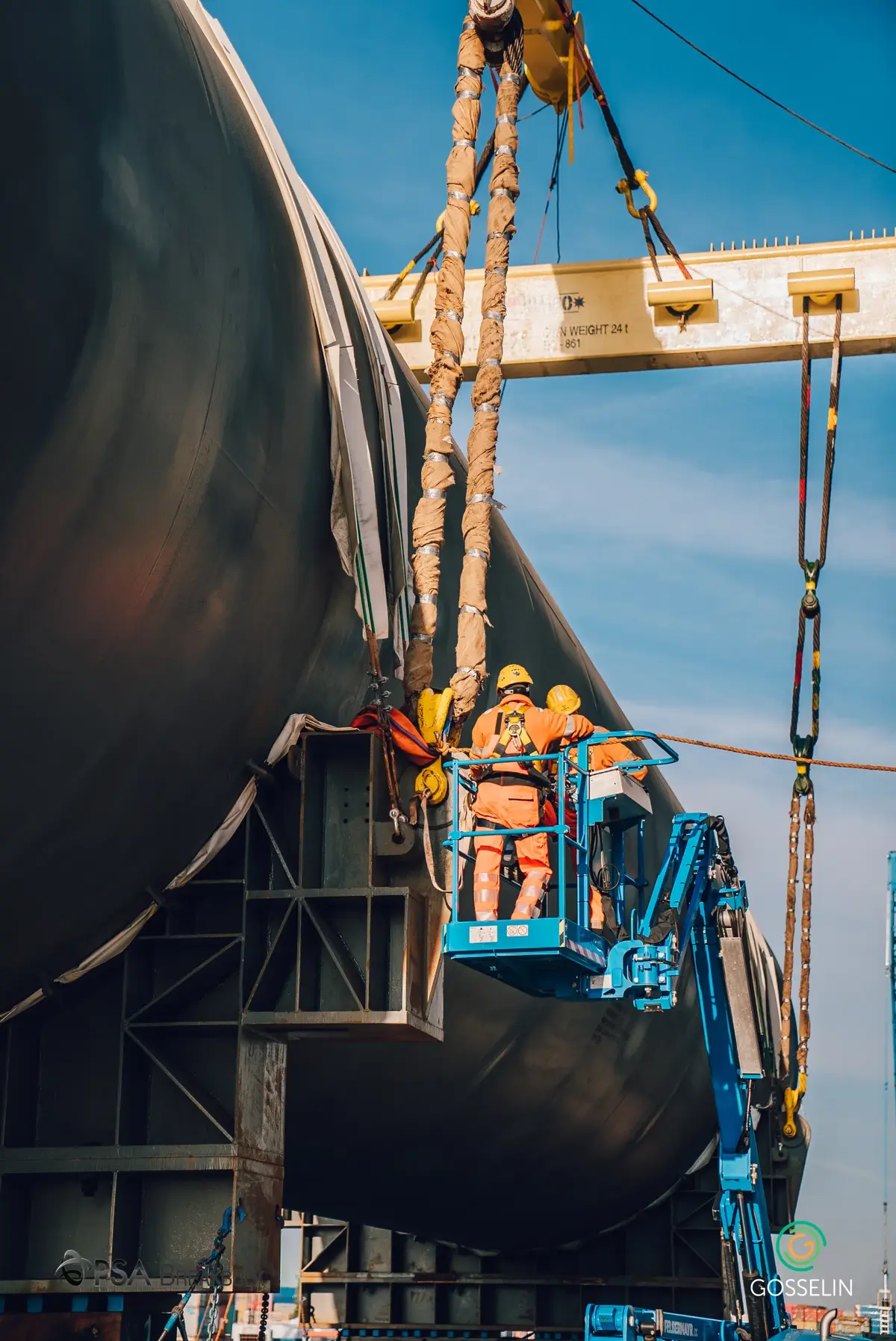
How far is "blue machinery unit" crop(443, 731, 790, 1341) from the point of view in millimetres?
9297

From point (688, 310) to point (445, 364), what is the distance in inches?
308

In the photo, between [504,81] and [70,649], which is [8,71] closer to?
[70,649]

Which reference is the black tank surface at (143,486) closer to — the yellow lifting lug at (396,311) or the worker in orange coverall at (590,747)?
the worker in orange coverall at (590,747)

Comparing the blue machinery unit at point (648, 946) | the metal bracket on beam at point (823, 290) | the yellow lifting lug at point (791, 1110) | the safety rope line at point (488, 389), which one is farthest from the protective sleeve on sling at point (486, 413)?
the yellow lifting lug at point (791, 1110)

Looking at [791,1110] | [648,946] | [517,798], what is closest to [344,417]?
[517,798]

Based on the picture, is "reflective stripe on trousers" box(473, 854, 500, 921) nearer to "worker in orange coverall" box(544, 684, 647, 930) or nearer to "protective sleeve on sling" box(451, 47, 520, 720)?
"worker in orange coverall" box(544, 684, 647, 930)

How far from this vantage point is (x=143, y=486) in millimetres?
7145

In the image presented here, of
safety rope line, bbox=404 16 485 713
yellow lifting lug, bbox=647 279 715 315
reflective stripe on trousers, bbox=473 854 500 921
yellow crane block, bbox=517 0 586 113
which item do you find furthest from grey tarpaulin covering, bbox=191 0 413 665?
yellow lifting lug, bbox=647 279 715 315

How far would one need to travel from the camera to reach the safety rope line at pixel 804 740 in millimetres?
17406

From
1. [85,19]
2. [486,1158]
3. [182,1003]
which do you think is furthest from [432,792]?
[486,1158]

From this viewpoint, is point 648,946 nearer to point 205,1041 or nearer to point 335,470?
point 205,1041

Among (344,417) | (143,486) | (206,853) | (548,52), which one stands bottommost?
(206,853)

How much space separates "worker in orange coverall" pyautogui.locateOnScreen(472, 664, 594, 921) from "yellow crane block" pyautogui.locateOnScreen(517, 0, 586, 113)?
826 cm

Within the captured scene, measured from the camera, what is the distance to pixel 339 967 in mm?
8781
